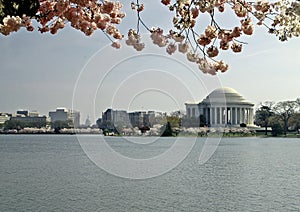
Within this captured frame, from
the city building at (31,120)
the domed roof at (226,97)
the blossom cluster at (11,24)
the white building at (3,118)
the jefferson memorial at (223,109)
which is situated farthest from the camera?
the city building at (31,120)

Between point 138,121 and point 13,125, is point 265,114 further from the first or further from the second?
point 13,125

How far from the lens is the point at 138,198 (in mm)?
17047

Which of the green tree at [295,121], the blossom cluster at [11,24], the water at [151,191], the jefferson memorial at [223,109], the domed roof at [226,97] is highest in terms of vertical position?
the domed roof at [226,97]

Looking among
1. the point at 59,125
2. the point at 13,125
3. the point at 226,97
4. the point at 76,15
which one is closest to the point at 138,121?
the point at 226,97

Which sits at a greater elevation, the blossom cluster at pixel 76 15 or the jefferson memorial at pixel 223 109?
A: the jefferson memorial at pixel 223 109

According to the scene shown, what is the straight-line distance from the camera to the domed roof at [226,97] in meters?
87.6

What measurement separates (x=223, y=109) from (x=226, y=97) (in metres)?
3.81

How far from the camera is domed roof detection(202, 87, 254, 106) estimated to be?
3450 inches

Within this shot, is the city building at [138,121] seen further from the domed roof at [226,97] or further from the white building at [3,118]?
the white building at [3,118]

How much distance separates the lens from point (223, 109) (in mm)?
90125

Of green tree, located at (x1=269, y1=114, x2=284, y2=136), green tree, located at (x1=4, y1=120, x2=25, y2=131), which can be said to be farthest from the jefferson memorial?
green tree, located at (x1=4, y1=120, x2=25, y2=131)

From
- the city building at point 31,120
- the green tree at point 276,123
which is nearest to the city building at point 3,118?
the city building at point 31,120

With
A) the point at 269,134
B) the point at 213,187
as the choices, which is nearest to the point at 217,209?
the point at 213,187

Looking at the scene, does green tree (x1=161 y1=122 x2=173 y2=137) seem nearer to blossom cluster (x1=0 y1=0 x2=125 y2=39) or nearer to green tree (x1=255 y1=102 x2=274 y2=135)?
green tree (x1=255 y1=102 x2=274 y2=135)
